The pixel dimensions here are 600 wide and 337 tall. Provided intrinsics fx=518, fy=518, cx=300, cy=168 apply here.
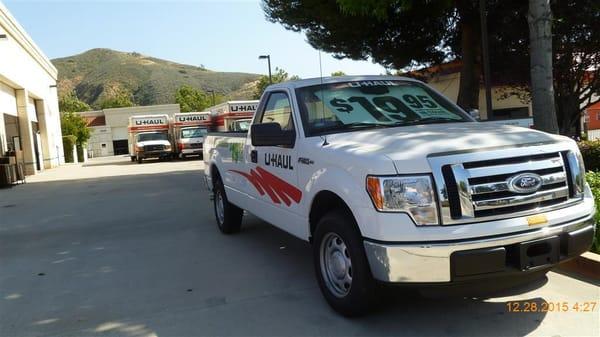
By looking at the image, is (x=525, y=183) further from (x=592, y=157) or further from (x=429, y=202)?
(x=592, y=157)

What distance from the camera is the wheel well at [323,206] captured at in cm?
401

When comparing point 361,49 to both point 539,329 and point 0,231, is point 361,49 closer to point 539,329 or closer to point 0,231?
point 0,231

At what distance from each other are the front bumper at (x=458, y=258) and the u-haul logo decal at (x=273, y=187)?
1.38m

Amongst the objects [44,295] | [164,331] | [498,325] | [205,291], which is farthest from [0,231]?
[498,325]

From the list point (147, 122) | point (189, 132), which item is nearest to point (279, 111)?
point (189, 132)

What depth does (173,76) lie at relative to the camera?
168 m

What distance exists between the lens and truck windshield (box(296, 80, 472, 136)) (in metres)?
4.72

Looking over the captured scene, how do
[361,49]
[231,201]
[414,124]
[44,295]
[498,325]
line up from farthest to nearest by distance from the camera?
1. [361,49]
2. [231,201]
3. [44,295]
4. [414,124]
5. [498,325]

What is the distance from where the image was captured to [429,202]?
3.34 metres

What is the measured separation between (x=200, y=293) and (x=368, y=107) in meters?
2.38

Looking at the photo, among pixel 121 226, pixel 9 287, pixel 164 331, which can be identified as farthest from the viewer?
pixel 121 226

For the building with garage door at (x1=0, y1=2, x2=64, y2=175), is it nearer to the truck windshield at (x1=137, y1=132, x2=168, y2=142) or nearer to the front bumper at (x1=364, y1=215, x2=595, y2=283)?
the truck windshield at (x1=137, y1=132, x2=168, y2=142)

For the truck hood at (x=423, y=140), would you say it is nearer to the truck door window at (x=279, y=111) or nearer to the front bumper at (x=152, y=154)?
the truck door window at (x=279, y=111)

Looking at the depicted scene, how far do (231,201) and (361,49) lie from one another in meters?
9.79
